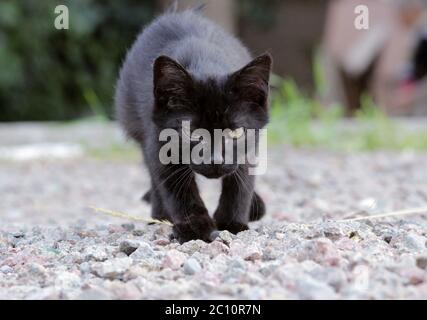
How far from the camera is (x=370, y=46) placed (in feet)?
32.8

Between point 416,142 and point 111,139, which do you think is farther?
point 111,139

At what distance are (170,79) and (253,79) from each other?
307mm

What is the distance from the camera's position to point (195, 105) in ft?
10.1

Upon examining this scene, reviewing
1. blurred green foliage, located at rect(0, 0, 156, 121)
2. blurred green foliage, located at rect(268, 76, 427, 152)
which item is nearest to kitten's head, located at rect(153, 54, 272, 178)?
blurred green foliage, located at rect(268, 76, 427, 152)

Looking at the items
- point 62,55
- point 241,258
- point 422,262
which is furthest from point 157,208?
point 62,55

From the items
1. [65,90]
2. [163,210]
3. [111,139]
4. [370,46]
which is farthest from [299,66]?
[163,210]

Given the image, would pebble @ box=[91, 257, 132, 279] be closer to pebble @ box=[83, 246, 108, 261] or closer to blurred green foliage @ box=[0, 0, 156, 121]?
pebble @ box=[83, 246, 108, 261]

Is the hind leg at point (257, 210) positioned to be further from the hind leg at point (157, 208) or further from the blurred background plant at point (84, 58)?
the blurred background plant at point (84, 58)

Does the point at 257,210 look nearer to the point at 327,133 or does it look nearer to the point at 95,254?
the point at 95,254

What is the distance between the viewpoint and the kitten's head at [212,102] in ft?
9.95

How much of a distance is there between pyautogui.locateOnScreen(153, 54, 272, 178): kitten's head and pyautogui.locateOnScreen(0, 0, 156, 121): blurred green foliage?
6.70 metres

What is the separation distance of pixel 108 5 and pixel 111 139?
4275 millimetres

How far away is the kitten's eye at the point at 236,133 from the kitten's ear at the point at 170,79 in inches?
8.5
